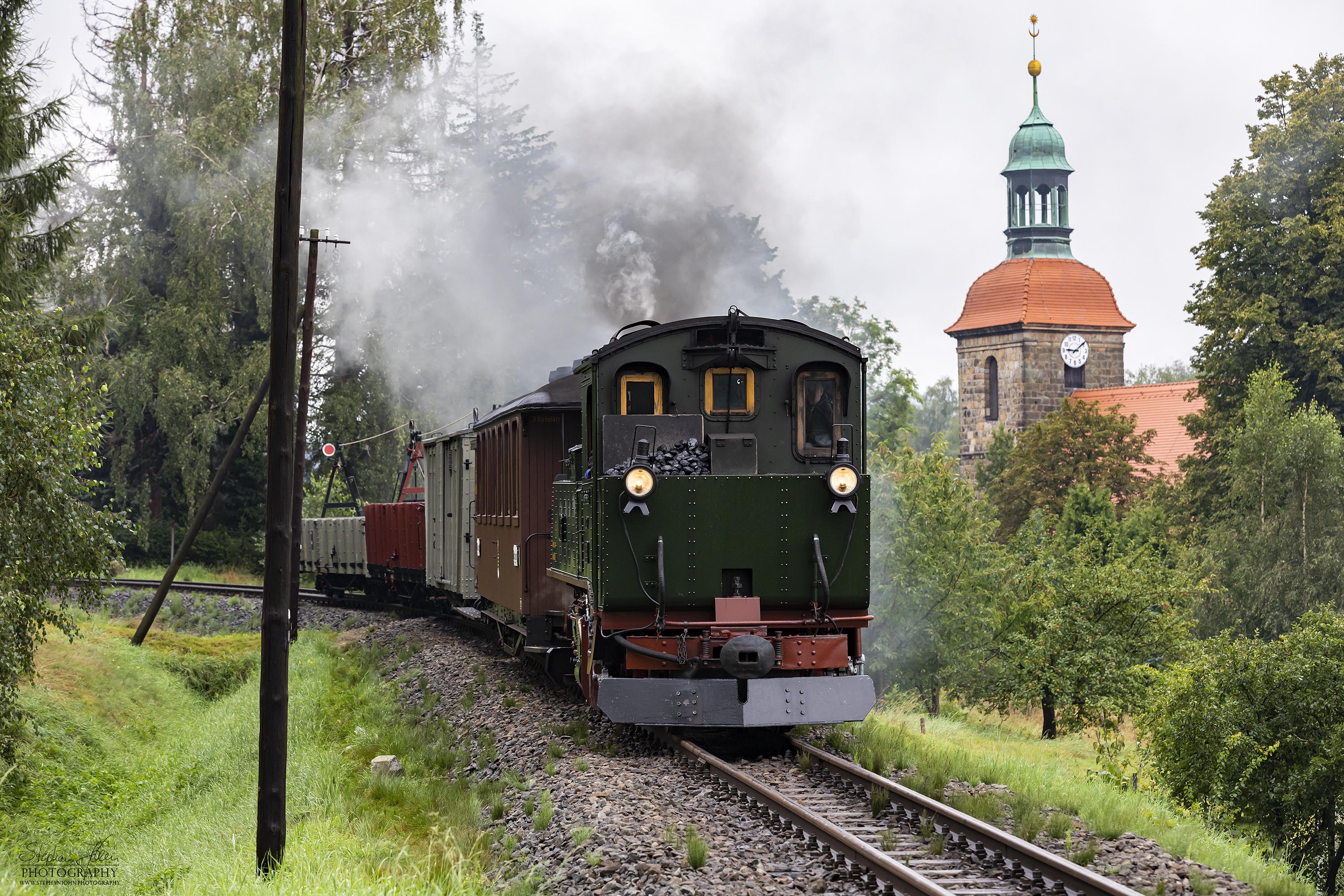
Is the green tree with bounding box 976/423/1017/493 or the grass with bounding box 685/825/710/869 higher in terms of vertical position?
the green tree with bounding box 976/423/1017/493

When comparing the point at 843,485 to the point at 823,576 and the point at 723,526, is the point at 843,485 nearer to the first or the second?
the point at 823,576

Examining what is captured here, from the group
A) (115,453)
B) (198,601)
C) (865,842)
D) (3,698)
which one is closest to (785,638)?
(865,842)

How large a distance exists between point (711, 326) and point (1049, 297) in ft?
191

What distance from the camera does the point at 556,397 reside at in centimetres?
1380

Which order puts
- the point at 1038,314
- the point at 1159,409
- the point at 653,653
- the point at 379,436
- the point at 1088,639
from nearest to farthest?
the point at 653,653
the point at 1088,639
the point at 379,436
the point at 1159,409
the point at 1038,314

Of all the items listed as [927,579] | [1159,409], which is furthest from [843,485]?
[1159,409]

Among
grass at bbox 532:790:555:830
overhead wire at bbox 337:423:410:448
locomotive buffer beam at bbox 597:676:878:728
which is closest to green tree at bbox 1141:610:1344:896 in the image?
locomotive buffer beam at bbox 597:676:878:728

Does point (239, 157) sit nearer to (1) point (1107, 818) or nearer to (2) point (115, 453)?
(2) point (115, 453)

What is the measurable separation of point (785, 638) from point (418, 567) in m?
15.3

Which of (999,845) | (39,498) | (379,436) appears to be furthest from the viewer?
(379,436)

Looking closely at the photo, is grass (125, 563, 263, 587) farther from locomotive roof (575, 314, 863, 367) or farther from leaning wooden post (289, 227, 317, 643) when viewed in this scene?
locomotive roof (575, 314, 863, 367)

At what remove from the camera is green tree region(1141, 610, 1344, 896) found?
16953mm

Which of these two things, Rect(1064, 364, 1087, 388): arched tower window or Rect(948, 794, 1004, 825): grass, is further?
Rect(1064, 364, 1087, 388): arched tower window

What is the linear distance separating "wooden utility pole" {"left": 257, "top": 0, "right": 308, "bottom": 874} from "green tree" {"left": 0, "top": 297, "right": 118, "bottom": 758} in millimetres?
4387
